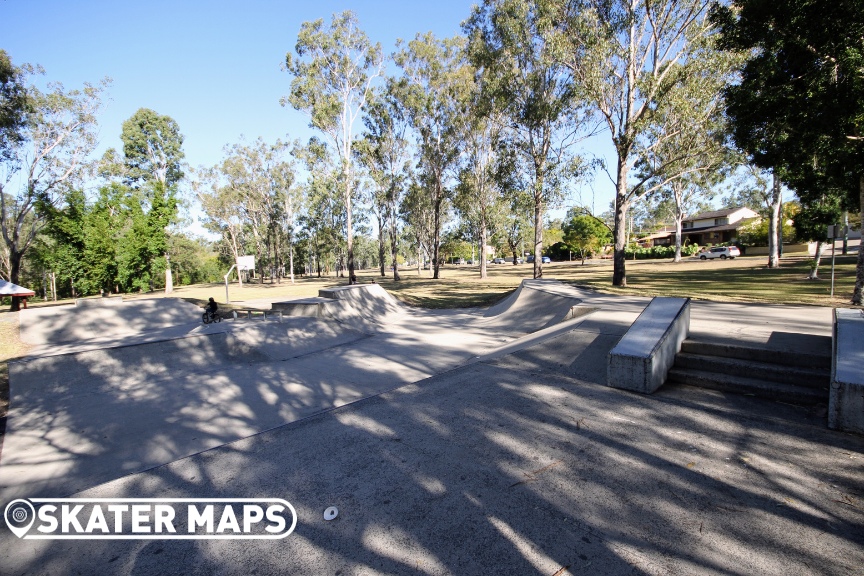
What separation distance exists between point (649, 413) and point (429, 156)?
1200 inches

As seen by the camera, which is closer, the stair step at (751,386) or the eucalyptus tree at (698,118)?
the stair step at (751,386)

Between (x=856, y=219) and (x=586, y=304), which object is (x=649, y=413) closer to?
(x=586, y=304)

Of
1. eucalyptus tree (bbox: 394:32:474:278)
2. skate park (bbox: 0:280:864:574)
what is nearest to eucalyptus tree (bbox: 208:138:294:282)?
eucalyptus tree (bbox: 394:32:474:278)

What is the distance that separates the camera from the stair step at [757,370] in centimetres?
445

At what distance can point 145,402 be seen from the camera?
6344mm

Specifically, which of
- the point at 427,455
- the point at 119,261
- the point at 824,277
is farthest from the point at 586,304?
the point at 119,261

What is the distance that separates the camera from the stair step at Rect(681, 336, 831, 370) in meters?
4.66

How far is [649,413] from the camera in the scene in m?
4.32

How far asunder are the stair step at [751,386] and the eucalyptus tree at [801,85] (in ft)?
26.1

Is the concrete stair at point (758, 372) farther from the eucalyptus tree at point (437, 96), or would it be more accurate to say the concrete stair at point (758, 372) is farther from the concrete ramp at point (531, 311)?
the eucalyptus tree at point (437, 96)

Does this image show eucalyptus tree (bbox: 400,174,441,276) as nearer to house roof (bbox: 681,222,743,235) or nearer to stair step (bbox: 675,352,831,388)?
stair step (bbox: 675,352,831,388)

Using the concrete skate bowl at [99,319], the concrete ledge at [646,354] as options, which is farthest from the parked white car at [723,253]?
the concrete skate bowl at [99,319]

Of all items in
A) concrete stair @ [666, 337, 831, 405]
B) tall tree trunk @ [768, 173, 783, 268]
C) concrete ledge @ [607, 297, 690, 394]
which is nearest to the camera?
concrete stair @ [666, 337, 831, 405]

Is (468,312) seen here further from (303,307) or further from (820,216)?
(820,216)
